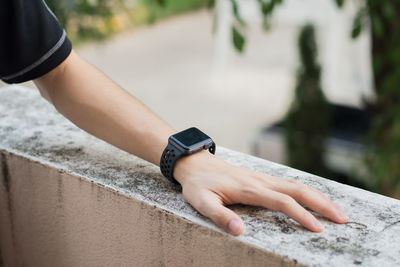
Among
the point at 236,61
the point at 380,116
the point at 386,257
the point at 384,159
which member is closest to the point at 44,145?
the point at 386,257

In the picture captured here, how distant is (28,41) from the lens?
1071 mm

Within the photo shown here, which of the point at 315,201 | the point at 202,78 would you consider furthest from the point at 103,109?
the point at 202,78

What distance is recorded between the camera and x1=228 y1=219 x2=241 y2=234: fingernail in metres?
0.87

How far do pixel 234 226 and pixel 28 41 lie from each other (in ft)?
1.84

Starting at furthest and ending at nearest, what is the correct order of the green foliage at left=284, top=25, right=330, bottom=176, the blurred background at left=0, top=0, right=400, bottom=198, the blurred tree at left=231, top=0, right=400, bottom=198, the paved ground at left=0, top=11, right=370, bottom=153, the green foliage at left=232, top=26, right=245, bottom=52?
the paved ground at left=0, top=11, right=370, bottom=153 → the green foliage at left=284, top=25, right=330, bottom=176 → the blurred background at left=0, top=0, right=400, bottom=198 → the blurred tree at left=231, top=0, right=400, bottom=198 → the green foliage at left=232, top=26, right=245, bottom=52

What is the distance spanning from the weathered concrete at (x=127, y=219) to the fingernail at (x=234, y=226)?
0.01m

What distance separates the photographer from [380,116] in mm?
2439

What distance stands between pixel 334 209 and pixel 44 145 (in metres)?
0.65

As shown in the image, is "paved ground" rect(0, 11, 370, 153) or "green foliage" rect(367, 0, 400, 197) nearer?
"green foliage" rect(367, 0, 400, 197)

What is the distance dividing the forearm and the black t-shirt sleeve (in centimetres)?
4

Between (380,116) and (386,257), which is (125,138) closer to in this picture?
(386,257)

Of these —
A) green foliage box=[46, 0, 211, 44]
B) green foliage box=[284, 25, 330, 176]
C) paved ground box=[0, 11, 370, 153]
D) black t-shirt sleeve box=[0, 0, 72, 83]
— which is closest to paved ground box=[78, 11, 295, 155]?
paved ground box=[0, 11, 370, 153]

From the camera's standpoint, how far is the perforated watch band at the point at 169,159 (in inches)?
41.1

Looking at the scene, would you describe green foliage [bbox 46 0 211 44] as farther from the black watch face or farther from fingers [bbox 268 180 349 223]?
fingers [bbox 268 180 349 223]
